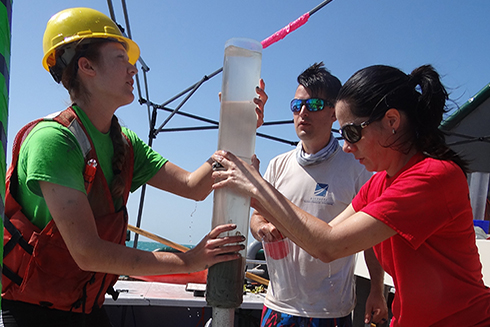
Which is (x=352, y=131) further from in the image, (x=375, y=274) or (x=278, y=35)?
(x=375, y=274)

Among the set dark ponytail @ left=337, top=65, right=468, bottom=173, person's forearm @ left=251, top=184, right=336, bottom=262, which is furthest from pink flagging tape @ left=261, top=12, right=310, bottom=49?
person's forearm @ left=251, top=184, right=336, bottom=262

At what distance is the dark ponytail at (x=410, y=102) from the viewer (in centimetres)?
191

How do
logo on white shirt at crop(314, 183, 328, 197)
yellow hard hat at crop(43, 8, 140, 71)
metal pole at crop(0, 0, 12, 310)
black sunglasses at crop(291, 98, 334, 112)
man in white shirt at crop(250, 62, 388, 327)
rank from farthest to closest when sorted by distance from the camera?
black sunglasses at crop(291, 98, 334, 112) < logo on white shirt at crop(314, 183, 328, 197) < man in white shirt at crop(250, 62, 388, 327) < yellow hard hat at crop(43, 8, 140, 71) < metal pole at crop(0, 0, 12, 310)

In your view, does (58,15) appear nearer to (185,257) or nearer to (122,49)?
(122,49)

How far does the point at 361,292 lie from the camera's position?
4039mm

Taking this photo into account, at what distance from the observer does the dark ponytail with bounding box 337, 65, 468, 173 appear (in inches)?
75.2

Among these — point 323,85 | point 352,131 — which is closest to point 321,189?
point 323,85

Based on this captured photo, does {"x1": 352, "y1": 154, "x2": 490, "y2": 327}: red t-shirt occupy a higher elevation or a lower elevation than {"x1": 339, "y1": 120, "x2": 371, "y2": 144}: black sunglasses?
lower

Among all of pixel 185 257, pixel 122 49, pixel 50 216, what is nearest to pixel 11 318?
pixel 50 216

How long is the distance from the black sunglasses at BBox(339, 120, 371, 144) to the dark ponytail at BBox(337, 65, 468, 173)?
5 centimetres

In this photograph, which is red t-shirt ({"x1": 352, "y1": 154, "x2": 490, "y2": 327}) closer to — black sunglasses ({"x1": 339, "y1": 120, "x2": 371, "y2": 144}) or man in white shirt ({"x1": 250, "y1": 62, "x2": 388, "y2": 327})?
black sunglasses ({"x1": 339, "y1": 120, "x2": 371, "y2": 144})

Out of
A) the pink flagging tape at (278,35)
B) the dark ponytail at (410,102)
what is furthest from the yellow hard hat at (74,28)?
the dark ponytail at (410,102)

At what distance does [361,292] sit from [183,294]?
2.16 meters

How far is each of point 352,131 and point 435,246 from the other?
0.61 meters
